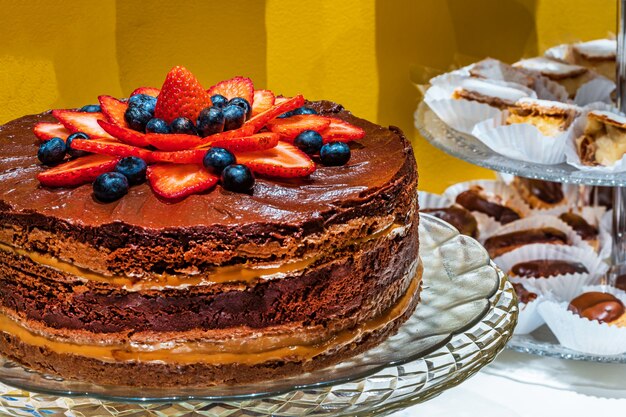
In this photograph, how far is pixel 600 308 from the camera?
1945 millimetres

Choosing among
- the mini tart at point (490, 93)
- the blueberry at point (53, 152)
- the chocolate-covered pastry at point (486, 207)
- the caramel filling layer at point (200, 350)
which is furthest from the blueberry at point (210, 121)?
the chocolate-covered pastry at point (486, 207)

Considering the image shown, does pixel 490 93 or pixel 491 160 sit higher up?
pixel 490 93

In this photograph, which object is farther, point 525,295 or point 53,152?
point 525,295

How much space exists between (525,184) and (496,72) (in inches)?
15.4

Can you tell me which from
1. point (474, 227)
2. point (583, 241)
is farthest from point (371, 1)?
point (583, 241)

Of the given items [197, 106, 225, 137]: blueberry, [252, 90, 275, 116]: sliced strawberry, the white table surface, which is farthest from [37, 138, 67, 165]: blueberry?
the white table surface

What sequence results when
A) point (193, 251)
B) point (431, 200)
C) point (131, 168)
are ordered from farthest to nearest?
point (431, 200) < point (131, 168) < point (193, 251)

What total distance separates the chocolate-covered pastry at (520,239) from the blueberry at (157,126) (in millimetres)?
1197

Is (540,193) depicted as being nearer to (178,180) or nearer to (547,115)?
(547,115)

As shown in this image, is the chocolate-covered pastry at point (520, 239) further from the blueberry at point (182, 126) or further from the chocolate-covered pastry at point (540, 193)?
the blueberry at point (182, 126)

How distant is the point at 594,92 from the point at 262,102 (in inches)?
52.8

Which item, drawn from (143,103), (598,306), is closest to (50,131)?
(143,103)

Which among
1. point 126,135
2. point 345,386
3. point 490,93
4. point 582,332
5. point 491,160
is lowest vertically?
point 582,332

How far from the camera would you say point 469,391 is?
1861 mm
